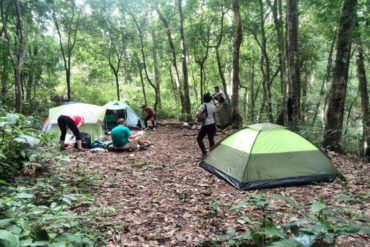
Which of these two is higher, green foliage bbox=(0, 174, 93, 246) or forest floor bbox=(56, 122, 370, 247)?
green foliage bbox=(0, 174, 93, 246)

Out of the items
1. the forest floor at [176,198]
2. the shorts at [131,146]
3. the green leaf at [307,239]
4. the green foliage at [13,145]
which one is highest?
the green foliage at [13,145]

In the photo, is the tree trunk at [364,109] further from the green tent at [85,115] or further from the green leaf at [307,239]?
the green tent at [85,115]

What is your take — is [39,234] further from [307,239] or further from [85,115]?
[85,115]

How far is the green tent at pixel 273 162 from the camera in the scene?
13.3ft

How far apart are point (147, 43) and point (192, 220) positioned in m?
16.3

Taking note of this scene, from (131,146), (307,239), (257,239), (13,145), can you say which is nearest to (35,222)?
(13,145)

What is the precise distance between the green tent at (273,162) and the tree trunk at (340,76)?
276 centimetres

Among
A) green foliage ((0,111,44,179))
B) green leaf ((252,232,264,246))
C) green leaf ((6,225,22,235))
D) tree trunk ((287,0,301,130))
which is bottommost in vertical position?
green leaf ((252,232,264,246))

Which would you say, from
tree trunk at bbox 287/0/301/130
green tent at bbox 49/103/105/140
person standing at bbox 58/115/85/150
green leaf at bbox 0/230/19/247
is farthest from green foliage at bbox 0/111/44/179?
tree trunk at bbox 287/0/301/130

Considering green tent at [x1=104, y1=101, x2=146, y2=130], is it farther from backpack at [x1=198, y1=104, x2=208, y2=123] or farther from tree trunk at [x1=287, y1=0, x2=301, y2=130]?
tree trunk at [x1=287, y1=0, x2=301, y2=130]

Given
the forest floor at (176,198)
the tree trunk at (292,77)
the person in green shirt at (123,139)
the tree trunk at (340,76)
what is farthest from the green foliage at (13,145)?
the tree trunk at (292,77)

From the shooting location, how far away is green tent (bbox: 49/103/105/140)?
24.6ft

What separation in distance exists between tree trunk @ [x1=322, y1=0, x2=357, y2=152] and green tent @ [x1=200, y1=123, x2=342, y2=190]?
2.76m

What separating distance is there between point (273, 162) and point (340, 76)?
4.05m
